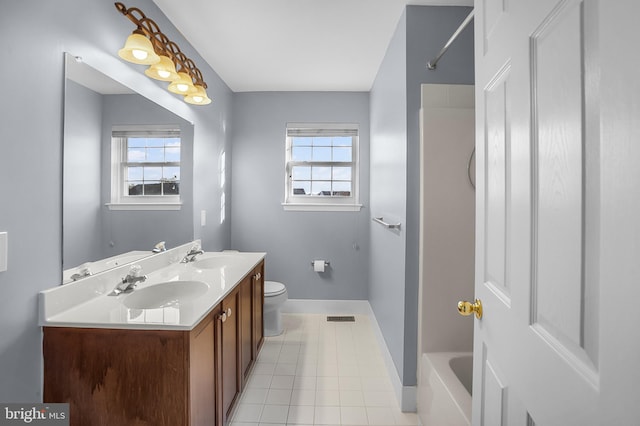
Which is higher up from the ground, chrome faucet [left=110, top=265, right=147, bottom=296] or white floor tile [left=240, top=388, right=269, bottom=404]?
chrome faucet [left=110, top=265, right=147, bottom=296]

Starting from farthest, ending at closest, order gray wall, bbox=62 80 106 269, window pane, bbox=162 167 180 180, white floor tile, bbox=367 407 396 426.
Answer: window pane, bbox=162 167 180 180, white floor tile, bbox=367 407 396 426, gray wall, bbox=62 80 106 269

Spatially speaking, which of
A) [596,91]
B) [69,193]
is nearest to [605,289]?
[596,91]

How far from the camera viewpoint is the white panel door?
406 mm

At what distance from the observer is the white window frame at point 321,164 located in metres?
3.30

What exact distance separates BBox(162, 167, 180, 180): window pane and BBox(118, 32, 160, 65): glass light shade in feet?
2.38

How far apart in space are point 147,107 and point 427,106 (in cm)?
168

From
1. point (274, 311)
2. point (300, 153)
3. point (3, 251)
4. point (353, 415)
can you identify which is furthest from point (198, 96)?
point (353, 415)

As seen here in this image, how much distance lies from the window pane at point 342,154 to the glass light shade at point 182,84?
1.83 metres

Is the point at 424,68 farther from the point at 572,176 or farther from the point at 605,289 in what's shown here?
the point at 605,289

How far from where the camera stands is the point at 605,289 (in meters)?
0.44

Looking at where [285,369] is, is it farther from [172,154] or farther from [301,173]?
[301,173]

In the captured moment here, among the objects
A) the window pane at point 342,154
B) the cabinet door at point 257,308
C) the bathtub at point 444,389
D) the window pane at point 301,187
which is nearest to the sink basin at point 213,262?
the cabinet door at point 257,308

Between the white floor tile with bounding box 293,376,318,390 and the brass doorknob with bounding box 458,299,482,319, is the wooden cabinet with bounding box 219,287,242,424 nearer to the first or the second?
the white floor tile with bounding box 293,376,318,390

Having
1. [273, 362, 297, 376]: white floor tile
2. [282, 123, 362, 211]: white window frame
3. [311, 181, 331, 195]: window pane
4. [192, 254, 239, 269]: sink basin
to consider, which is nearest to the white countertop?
[192, 254, 239, 269]: sink basin
